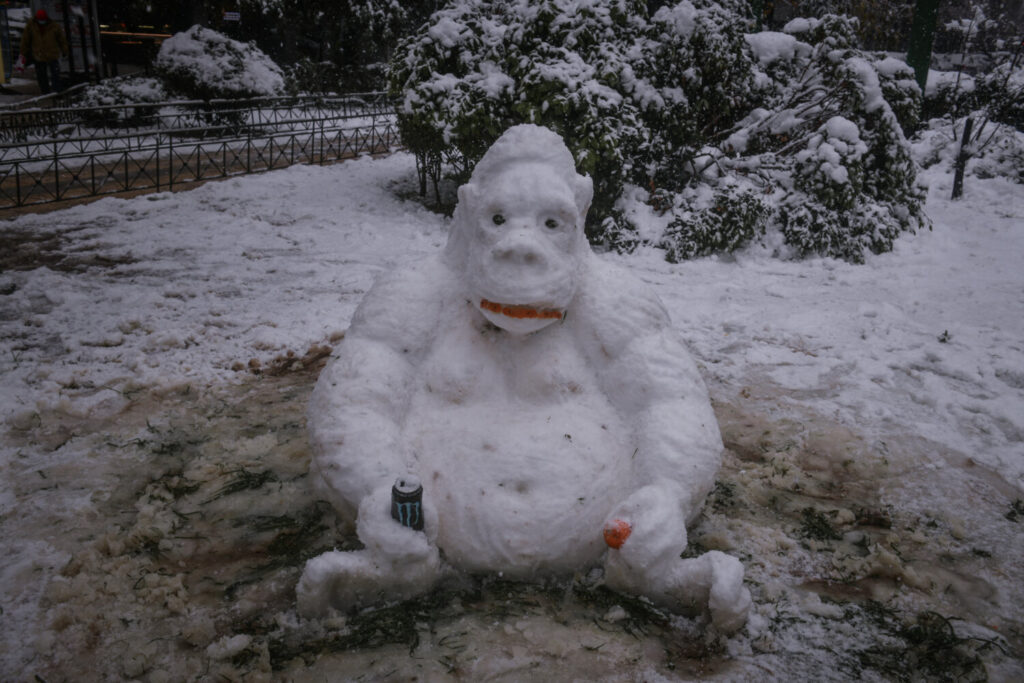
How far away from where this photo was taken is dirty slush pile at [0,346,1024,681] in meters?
2.31

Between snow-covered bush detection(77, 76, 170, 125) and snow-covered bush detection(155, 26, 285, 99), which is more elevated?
snow-covered bush detection(155, 26, 285, 99)

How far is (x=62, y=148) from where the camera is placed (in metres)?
11.3

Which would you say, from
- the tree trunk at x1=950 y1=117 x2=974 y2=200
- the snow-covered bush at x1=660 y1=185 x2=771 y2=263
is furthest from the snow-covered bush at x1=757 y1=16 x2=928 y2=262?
the tree trunk at x1=950 y1=117 x2=974 y2=200

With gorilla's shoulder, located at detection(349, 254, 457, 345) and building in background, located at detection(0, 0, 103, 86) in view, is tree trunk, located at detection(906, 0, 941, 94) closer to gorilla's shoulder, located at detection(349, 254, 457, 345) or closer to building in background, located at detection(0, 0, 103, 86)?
gorilla's shoulder, located at detection(349, 254, 457, 345)

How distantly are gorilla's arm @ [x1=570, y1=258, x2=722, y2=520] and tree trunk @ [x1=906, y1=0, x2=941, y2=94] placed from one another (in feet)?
41.9

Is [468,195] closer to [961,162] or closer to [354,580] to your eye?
[354,580]

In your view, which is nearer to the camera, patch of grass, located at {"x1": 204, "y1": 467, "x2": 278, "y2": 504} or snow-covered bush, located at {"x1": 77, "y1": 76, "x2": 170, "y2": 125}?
patch of grass, located at {"x1": 204, "y1": 467, "x2": 278, "y2": 504}

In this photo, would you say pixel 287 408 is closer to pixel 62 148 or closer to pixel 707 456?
pixel 707 456

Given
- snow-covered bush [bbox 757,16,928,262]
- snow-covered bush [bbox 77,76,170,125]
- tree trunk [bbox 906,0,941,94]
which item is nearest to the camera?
snow-covered bush [bbox 757,16,928,262]

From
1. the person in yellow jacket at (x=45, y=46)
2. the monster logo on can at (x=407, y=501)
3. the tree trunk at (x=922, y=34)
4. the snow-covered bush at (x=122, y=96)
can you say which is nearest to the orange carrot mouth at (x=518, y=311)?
the monster logo on can at (x=407, y=501)

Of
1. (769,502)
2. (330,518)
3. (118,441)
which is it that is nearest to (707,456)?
(769,502)

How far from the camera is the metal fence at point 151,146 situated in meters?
9.33

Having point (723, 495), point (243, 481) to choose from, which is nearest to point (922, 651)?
point (723, 495)

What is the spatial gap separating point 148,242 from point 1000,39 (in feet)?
63.5
